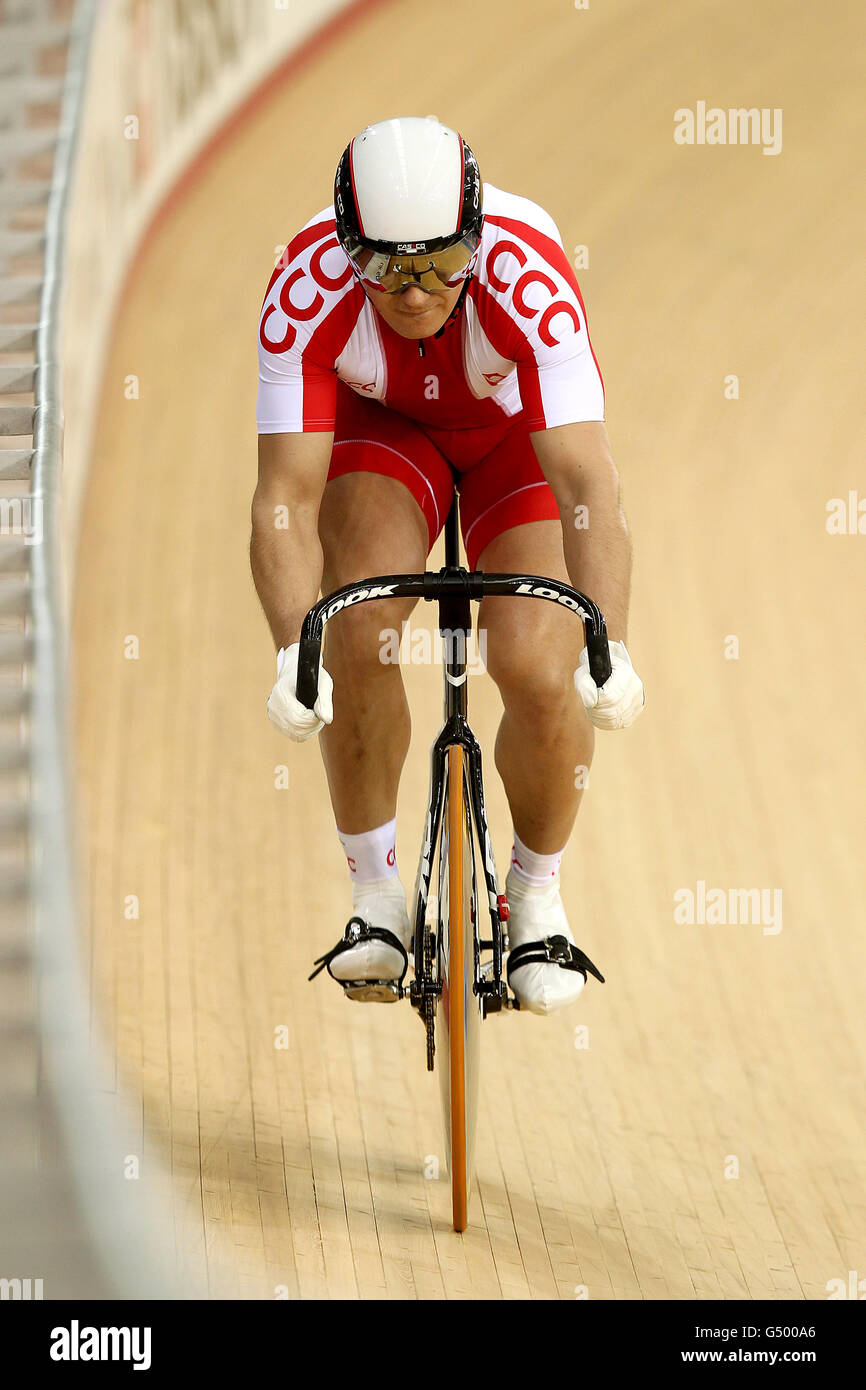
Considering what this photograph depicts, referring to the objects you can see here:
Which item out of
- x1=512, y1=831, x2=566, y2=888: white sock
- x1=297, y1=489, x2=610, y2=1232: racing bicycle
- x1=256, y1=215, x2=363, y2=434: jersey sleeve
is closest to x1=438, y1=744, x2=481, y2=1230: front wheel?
x1=297, y1=489, x2=610, y2=1232: racing bicycle

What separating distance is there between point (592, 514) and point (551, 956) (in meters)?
0.81

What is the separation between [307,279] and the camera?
218 cm

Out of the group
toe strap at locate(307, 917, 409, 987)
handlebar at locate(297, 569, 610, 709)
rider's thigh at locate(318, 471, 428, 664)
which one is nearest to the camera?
handlebar at locate(297, 569, 610, 709)

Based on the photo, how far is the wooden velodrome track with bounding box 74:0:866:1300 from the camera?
8.75 feet

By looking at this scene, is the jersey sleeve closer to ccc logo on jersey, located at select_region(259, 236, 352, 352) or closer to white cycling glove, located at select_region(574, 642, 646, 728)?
ccc logo on jersey, located at select_region(259, 236, 352, 352)

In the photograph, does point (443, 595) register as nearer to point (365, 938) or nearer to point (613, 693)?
point (613, 693)

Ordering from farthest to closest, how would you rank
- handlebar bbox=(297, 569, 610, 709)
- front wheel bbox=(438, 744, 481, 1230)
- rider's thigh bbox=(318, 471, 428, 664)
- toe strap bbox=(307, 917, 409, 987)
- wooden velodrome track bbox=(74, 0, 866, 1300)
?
wooden velodrome track bbox=(74, 0, 866, 1300)
toe strap bbox=(307, 917, 409, 987)
rider's thigh bbox=(318, 471, 428, 664)
front wheel bbox=(438, 744, 481, 1230)
handlebar bbox=(297, 569, 610, 709)

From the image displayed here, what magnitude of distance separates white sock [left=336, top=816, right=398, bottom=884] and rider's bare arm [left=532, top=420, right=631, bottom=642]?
1.93 ft

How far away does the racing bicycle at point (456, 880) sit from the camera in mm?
1967

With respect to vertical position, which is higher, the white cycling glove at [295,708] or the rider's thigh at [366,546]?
the rider's thigh at [366,546]

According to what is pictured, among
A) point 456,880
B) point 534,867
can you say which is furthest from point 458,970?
point 534,867

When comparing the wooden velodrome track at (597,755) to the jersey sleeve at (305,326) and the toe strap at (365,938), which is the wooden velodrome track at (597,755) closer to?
the toe strap at (365,938)

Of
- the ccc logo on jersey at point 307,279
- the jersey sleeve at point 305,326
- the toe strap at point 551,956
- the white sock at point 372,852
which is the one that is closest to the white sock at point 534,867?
the toe strap at point 551,956

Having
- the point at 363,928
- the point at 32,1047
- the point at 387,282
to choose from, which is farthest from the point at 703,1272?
the point at 387,282
